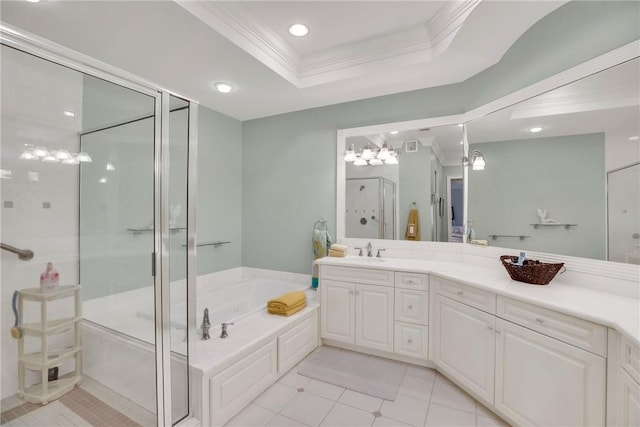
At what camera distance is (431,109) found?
2.85m

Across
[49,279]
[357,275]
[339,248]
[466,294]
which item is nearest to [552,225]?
[466,294]

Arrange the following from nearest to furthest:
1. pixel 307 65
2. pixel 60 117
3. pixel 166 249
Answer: pixel 166 249 < pixel 60 117 < pixel 307 65

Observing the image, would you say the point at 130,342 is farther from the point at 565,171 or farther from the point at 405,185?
the point at 565,171

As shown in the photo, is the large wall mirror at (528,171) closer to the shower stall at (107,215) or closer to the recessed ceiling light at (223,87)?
the recessed ceiling light at (223,87)

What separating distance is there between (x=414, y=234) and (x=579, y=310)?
1548 mm

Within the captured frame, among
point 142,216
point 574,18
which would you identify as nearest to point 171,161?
point 142,216

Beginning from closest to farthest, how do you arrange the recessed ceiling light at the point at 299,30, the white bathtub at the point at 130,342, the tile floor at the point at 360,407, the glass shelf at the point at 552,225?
the white bathtub at the point at 130,342 → the tile floor at the point at 360,407 → the glass shelf at the point at 552,225 → the recessed ceiling light at the point at 299,30

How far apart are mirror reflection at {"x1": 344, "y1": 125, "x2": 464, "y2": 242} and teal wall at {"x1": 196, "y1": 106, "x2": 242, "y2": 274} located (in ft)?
4.95

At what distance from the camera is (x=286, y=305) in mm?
2520

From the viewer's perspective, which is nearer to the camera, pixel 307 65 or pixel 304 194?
pixel 307 65

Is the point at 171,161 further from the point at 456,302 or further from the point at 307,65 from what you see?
the point at 456,302

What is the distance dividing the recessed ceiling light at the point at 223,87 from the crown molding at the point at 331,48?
585 mm

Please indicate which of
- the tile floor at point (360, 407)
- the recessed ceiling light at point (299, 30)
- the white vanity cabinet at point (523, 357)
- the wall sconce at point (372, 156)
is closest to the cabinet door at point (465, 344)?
the white vanity cabinet at point (523, 357)

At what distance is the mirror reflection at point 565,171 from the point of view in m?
1.67
